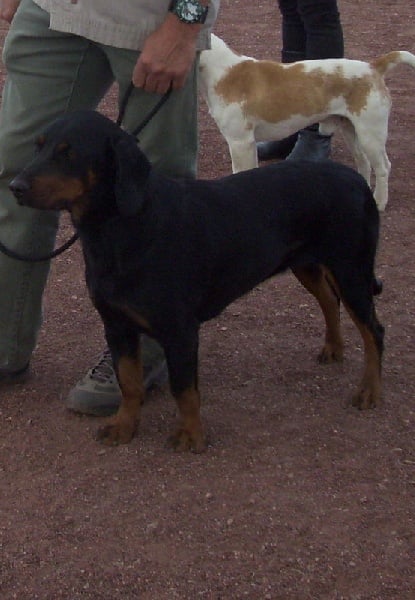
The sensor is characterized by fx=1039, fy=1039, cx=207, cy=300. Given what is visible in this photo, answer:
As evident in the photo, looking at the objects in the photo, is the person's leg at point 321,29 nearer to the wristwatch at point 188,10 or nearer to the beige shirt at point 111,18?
the beige shirt at point 111,18

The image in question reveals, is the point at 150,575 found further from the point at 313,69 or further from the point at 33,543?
the point at 313,69

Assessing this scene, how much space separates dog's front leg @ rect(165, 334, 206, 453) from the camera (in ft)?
11.2

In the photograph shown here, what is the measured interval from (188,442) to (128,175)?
980 mm

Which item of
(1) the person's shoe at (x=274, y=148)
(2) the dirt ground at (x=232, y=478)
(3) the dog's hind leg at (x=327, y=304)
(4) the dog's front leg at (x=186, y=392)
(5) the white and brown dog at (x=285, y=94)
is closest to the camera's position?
(2) the dirt ground at (x=232, y=478)

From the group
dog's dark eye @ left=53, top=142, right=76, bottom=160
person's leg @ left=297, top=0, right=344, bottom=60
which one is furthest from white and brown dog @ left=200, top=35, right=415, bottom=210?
dog's dark eye @ left=53, top=142, right=76, bottom=160

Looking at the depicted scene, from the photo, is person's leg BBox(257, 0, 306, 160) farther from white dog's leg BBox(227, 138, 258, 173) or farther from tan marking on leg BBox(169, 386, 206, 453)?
tan marking on leg BBox(169, 386, 206, 453)

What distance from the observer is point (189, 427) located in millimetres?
3543

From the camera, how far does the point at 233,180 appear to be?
3.62 meters

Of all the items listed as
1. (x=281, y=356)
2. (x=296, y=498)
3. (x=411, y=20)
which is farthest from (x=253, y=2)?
(x=296, y=498)

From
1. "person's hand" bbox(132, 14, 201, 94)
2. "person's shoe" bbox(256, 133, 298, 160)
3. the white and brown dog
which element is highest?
"person's hand" bbox(132, 14, 201, 94)

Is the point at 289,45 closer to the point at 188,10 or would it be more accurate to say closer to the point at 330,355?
the point at 330,355

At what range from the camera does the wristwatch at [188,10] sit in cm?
318

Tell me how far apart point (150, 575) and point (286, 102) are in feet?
10.8

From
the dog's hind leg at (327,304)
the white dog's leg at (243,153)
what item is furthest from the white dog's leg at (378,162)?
the dog's hind leg at (327,304)
